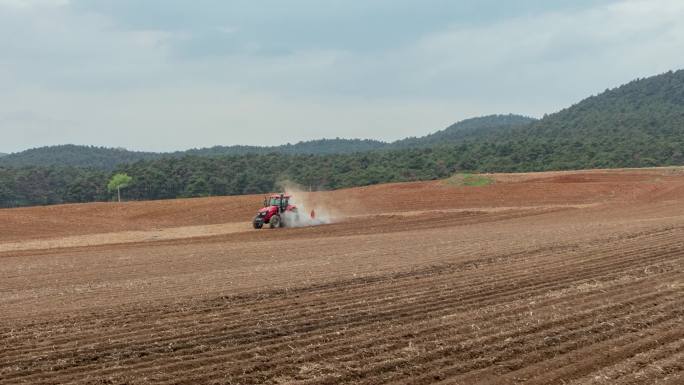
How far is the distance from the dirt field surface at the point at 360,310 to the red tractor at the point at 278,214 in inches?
234

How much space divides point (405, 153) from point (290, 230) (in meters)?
72.9

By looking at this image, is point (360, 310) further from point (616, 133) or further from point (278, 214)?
point (616, 133)

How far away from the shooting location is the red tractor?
120 ft

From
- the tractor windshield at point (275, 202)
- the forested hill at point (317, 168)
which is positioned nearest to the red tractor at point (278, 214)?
the tractor windshield at point (275, 202)

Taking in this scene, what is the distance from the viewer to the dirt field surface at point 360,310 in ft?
30.7

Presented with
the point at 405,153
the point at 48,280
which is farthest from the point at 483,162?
the point at 48,280

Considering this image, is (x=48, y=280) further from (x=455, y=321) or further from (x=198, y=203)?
(x=198, y=203)

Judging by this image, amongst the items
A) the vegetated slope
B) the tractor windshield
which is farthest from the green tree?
the tractor windshield

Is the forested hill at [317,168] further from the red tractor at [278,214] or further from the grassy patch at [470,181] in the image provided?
Answer: the red tractor at [278,214]

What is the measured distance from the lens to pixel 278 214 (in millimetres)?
36562

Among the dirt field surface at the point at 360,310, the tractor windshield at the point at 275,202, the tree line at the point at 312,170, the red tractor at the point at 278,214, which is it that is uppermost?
the tree line at the point at 312,170

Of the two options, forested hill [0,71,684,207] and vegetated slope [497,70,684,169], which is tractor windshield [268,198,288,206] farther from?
vegetated slope [497,70,684,169]

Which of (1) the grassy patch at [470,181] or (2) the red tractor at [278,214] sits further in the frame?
(1) the grassy patch at [470,181]

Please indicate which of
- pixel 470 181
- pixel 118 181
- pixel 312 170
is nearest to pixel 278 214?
pixel 470 181
